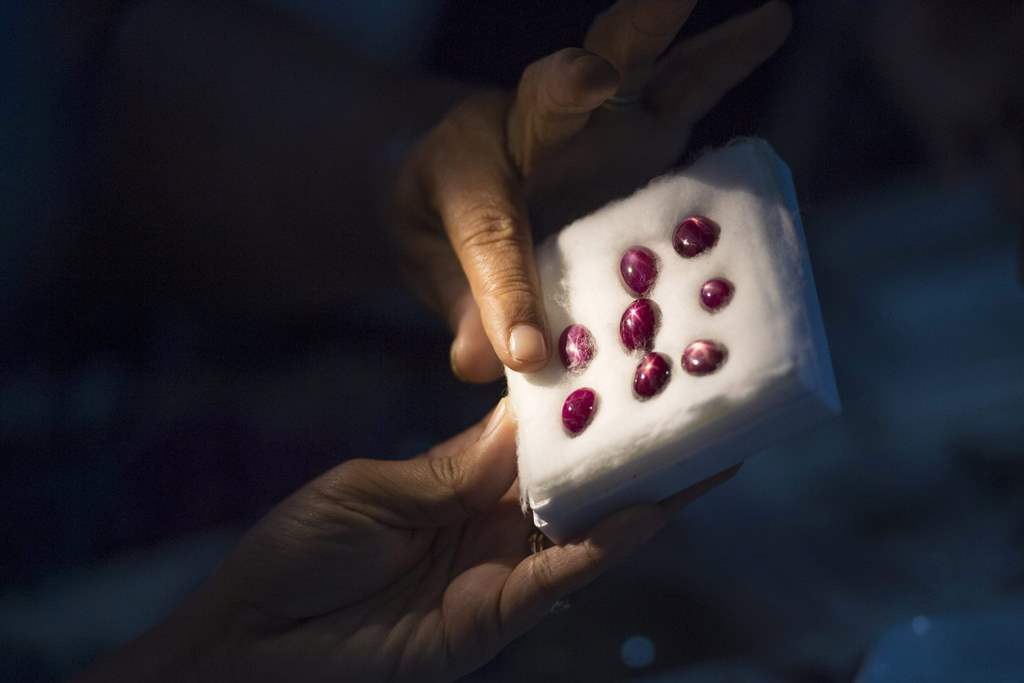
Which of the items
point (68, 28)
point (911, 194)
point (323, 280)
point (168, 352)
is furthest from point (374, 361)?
point (911, 194)

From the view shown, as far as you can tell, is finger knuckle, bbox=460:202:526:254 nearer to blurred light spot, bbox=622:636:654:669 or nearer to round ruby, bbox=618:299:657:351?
round ruby, bbox=618:299:657:351

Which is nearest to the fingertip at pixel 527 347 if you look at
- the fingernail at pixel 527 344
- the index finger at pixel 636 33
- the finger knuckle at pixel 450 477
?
the fingernail at pixel 527 344

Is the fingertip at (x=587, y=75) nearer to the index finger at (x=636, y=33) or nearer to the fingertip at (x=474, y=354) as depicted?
the index finger at (x=636, y=33)

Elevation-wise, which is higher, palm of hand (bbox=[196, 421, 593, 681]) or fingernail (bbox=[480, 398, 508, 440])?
fingernail (bbox=[480, 398, 508, 440])

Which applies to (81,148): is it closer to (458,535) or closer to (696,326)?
(458,535)

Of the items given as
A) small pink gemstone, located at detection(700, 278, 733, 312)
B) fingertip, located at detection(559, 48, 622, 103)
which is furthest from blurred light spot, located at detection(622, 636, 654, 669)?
fingertip, located at detection(559, 48, 622, 103)

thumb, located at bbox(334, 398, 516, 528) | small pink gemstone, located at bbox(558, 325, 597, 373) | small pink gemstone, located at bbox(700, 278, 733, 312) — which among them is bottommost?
thumb, located at bbox(334, 398, 516, 528)
